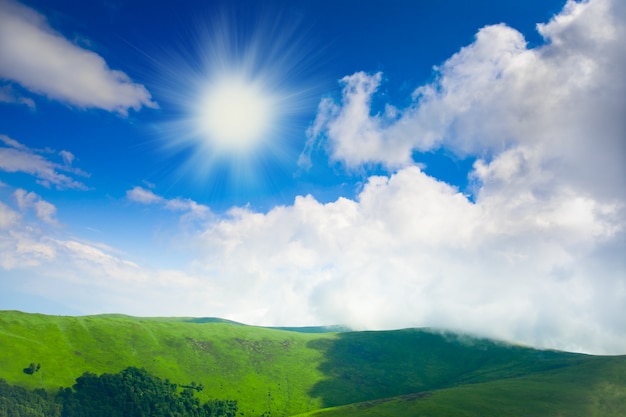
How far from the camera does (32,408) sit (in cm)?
19238

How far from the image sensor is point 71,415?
19975 centimetres

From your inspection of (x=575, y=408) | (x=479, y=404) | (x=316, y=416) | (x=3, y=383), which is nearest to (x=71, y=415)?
(x=3, y=383)

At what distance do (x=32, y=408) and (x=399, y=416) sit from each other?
19775 centimetres

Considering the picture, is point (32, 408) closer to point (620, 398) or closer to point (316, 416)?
point (316, 416)

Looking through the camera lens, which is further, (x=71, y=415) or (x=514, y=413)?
(x=71, y=415)

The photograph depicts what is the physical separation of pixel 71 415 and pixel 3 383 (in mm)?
39751

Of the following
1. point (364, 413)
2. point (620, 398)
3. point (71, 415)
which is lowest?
point (71, 415)

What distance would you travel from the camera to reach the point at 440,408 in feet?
643

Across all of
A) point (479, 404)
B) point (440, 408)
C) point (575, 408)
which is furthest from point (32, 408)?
point (575, 408)

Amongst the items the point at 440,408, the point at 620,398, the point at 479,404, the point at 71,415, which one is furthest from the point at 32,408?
the point at 620,398

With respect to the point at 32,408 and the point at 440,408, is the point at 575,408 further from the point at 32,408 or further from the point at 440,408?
the point at 32,408

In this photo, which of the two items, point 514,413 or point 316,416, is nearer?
point 514,413

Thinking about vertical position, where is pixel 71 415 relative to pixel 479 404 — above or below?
below

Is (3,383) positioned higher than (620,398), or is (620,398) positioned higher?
(620,398)
